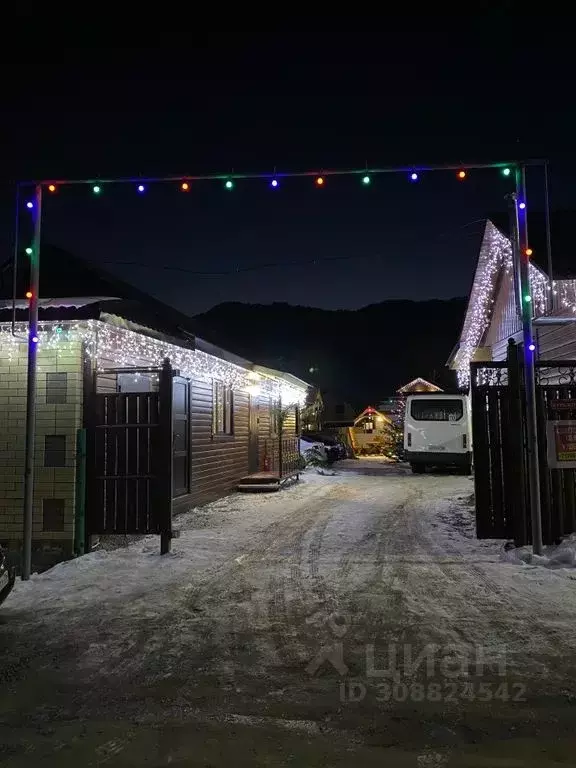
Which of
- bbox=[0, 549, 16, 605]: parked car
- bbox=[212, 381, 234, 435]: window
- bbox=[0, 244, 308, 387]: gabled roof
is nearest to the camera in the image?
bbox=[0, 549, 16, 605]: parked car

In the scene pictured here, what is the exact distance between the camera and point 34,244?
7430 mm

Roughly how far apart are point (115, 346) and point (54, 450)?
5.89ft

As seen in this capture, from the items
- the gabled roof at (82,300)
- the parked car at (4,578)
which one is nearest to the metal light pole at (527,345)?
the gabled roof at (82,300)

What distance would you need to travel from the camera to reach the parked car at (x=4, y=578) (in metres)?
5.38

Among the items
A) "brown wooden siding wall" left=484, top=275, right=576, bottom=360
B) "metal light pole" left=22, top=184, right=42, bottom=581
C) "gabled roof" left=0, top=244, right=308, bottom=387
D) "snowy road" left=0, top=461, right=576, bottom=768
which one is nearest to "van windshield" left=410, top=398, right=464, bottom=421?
"brown wooden siding wall" left=484, top=275, right=576, bottom=360

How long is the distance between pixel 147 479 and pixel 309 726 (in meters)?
5.17

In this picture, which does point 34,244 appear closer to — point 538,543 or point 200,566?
point 200,566

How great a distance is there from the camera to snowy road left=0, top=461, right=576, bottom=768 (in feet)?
11.0

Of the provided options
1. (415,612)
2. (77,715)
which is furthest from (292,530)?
(77,715)

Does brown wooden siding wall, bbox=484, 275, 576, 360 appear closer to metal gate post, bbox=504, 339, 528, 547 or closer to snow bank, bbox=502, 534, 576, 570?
metal gate post, bbox=504, 339, 528, 547

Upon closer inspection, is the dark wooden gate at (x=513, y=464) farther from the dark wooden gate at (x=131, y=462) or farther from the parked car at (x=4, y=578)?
the parked car at (x=4, y=578)

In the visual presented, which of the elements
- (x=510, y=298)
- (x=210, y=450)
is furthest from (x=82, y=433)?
(x=510, y=298)

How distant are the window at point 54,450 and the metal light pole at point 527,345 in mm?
6104

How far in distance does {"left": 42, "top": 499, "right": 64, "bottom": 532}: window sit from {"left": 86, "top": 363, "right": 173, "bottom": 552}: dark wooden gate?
1.21ft
